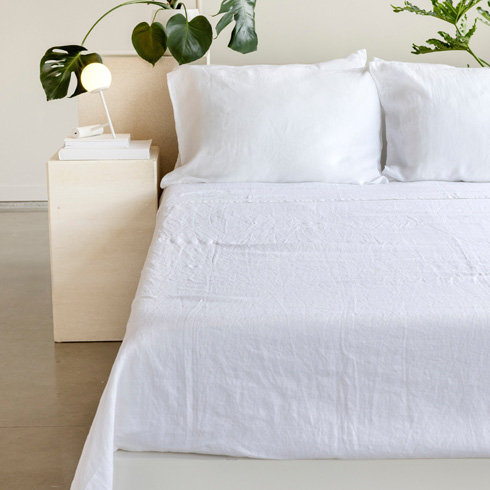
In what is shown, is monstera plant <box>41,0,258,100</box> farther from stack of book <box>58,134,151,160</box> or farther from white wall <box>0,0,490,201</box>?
white wall <box>0,0,490,201</box>

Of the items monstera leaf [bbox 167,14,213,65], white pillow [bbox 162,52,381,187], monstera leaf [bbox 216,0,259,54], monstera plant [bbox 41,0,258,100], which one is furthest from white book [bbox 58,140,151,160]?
monstera leaf [bbox 216,0,259,54]

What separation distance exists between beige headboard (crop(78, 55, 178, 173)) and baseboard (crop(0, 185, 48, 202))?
2004 mm

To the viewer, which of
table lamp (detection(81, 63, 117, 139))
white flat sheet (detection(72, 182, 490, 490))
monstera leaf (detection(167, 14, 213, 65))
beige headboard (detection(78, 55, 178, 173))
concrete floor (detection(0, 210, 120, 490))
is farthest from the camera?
beige headboard (detection(78, 55, 178, 173))

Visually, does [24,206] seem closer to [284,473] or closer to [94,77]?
[94,77]

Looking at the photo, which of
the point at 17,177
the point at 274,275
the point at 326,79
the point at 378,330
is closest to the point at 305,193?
the point at 326,79

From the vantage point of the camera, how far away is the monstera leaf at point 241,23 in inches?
112

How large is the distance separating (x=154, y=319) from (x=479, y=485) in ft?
2.20

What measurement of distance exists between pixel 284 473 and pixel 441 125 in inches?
60.3

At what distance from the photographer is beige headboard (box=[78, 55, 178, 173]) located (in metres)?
2.92

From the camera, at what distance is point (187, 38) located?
2793 millimetres

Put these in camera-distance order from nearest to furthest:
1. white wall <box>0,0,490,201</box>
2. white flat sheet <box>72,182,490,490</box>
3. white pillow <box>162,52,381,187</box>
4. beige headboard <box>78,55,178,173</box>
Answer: white flat sheet <box>72,182,490,490</box>, white pillow <box>162,52,381,187</box>, beige headboard <box>78,55,178,173</box>, white wall <box>0,0,490,201</box>

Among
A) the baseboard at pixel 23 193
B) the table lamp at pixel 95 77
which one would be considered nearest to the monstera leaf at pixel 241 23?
the table lamp at pixel 95 77

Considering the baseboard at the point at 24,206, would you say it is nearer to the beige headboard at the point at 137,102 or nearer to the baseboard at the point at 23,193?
the baseboard at the point at 23,193

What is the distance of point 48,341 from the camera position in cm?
276
